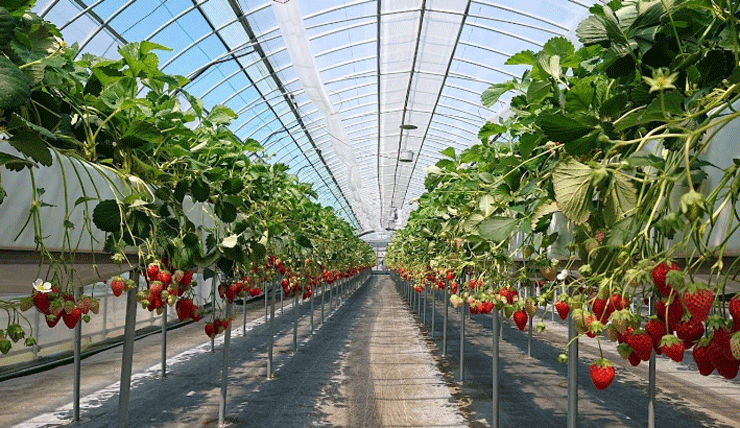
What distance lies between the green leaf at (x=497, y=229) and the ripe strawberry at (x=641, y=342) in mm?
769

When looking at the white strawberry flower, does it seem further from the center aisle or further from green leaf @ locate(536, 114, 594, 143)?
the center aisle

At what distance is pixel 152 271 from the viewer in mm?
2424

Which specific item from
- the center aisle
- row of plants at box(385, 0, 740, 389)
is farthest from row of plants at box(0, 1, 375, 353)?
the center aisle

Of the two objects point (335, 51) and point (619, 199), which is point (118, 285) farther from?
point (335, 51)

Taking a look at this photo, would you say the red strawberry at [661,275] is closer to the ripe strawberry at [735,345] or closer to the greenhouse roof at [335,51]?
the ripe strawberry at [735,345]

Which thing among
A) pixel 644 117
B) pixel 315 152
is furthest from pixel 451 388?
pixel 315 152

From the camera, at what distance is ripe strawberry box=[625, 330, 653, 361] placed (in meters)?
1.20

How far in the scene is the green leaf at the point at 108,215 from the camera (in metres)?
2.18

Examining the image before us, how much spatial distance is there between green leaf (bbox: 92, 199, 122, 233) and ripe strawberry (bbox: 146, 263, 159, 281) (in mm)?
234

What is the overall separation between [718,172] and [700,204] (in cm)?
92

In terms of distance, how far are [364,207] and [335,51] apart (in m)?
8.41

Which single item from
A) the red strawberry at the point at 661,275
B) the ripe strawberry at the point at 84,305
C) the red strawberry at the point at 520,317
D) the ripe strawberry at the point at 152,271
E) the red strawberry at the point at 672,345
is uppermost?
the red strawberry at the point at 661,275

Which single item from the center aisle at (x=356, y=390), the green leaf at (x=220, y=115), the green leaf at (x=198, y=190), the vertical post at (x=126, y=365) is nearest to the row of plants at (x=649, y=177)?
the green leaf at (x=198, y=190)

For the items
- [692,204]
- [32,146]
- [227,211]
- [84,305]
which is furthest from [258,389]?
[692,204]
